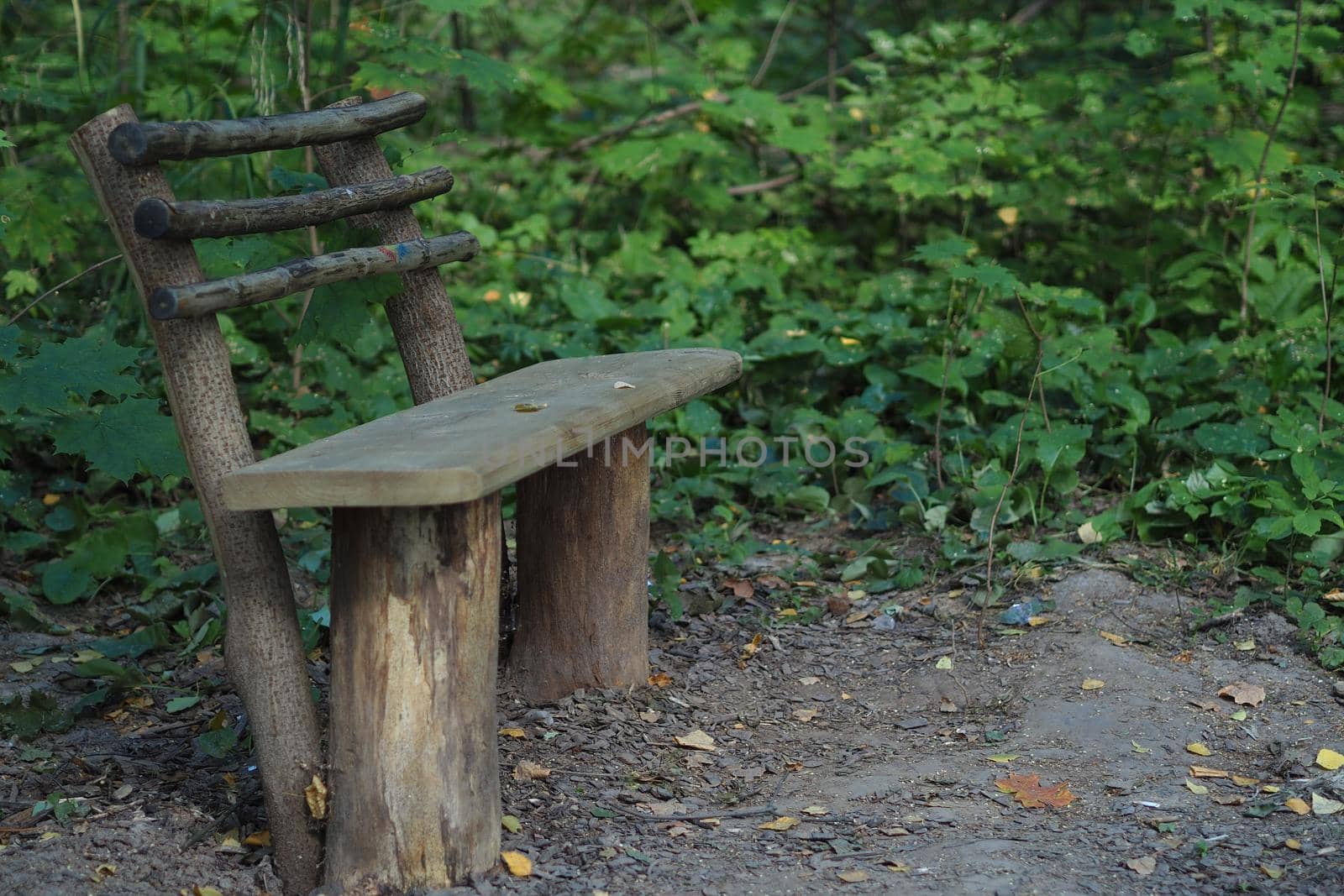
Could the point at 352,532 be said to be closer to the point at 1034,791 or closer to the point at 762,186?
the point at 1034,791

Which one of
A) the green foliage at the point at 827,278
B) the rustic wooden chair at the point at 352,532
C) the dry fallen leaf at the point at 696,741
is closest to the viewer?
the rustic wooden chair at the point at 352,532

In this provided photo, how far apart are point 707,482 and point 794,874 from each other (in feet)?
6.45

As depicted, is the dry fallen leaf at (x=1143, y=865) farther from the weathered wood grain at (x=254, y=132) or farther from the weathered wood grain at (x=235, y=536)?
the weathered wood grain at (x=254, y=132)

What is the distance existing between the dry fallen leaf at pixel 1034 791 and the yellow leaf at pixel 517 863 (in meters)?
0.98

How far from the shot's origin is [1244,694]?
2943 millimetres

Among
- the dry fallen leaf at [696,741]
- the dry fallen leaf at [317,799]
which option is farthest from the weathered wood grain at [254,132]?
the dry fallen leaf at [696,741]

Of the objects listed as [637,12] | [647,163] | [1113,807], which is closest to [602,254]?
[647,163]

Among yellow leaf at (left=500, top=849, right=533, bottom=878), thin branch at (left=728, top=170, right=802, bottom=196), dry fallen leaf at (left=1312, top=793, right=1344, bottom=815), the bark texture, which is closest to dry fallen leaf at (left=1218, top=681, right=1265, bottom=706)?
dry fallen leaf at (left=1312, top=793, right=1344, bottom=815)

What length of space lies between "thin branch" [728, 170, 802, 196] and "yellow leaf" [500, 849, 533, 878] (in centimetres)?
415

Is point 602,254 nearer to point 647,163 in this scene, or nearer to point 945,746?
point 647,163

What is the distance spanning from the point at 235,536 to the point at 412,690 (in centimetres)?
44

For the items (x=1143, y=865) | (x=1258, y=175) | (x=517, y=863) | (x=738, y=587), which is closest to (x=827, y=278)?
(x=1258, y=175)

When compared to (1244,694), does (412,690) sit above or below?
above

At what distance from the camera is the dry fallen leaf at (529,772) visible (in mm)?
2602
